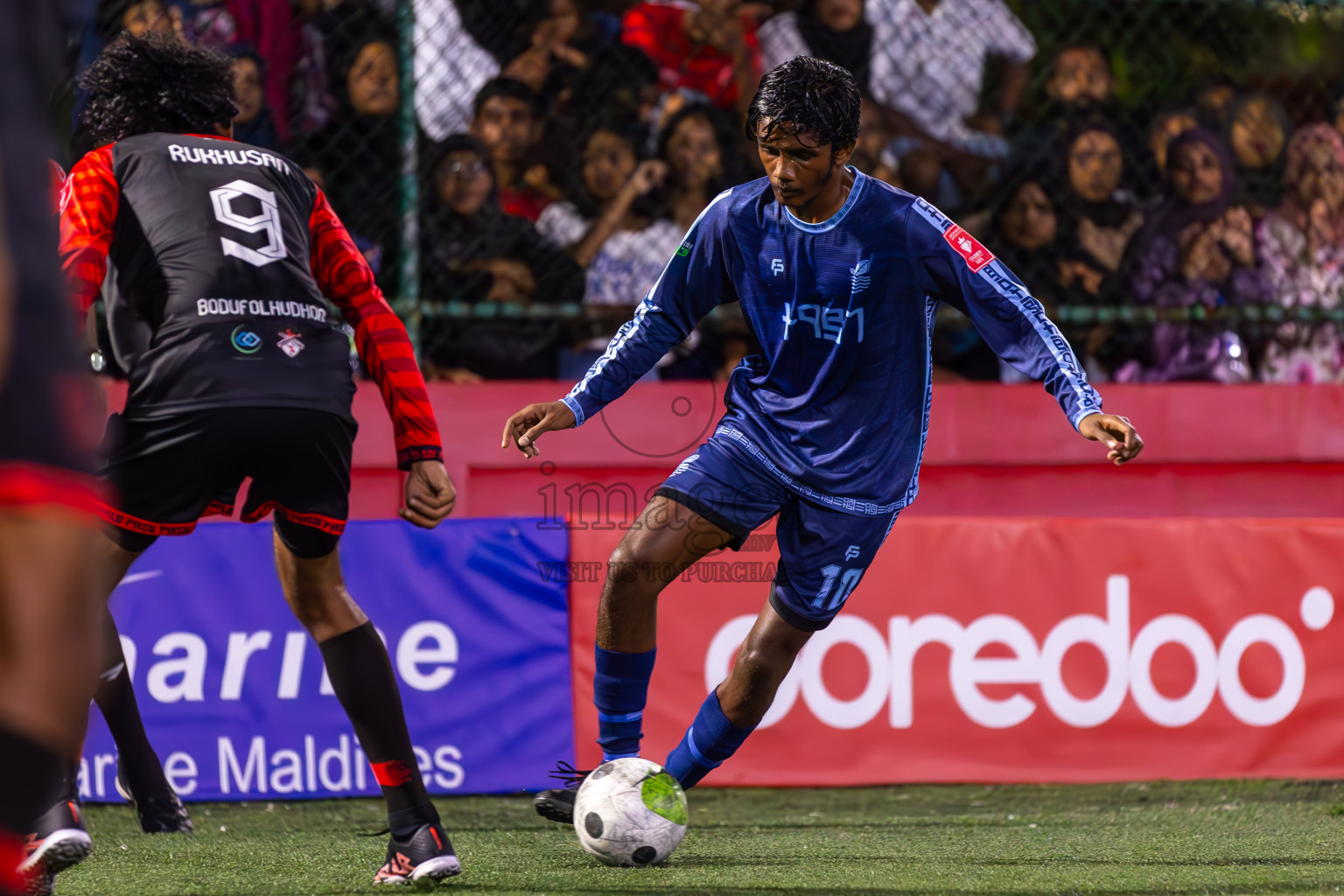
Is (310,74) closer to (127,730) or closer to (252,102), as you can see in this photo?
(252,102)

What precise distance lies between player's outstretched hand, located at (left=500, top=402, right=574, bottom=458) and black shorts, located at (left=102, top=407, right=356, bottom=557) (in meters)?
0.40

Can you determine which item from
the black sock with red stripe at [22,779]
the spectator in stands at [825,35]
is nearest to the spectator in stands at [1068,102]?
the spectator in stands at [825,35]

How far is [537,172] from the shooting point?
5434mm

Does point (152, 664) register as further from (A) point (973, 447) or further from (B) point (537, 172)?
(A) point (973, 447)

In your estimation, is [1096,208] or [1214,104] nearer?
[1096,208]

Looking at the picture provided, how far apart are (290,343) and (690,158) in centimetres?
281

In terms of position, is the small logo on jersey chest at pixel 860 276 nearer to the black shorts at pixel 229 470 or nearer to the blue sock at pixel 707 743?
the blue sock at pixel 707 743

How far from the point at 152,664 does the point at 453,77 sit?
2527 millimetres

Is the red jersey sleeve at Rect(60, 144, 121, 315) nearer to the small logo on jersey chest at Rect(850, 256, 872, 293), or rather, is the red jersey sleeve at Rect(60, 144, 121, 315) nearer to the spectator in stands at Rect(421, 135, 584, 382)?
the small logo on jersey chest at Rect(850, 256, 872, 293)

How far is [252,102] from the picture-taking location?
507cm

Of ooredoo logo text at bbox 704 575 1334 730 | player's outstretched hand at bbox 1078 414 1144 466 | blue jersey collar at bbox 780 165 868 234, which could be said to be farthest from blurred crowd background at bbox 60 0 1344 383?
player's outstretched hand at bbox 1078 414 1144 466

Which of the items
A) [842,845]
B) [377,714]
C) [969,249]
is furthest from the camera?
[842,845]

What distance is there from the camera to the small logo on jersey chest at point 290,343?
115 inches

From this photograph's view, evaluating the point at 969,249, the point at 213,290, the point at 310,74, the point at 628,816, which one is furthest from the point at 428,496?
the point at 310,74
